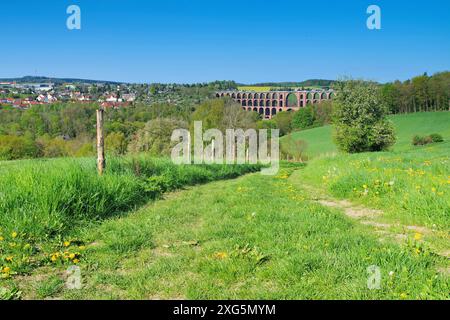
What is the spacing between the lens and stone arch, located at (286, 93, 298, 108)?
5600 inches

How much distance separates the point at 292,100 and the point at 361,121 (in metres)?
113

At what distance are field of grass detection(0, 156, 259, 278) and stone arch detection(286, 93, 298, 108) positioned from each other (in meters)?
137

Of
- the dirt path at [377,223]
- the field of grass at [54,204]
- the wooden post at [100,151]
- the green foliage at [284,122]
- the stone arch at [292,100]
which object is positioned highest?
the stone arch at [292,100]

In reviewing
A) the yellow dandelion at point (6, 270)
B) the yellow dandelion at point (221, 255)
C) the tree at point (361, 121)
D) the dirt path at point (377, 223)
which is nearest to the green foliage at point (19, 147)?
the tree at point (361, 121)

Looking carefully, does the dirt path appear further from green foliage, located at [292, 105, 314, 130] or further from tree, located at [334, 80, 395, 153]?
green foliage, located at [292, 105, 314, 130]

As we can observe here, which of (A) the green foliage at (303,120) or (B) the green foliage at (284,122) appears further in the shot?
(A) the green foliage at (303,120)

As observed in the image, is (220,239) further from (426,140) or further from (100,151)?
(426,140)

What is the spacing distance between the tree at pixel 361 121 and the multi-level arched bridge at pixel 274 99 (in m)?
104

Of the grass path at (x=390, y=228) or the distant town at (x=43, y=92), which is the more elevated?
the distant town at (x=43, y=92)

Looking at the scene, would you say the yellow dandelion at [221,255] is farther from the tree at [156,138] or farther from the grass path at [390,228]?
the tree at [156,138]

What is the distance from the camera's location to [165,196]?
971 centimetres

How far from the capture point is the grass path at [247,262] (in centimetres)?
371
